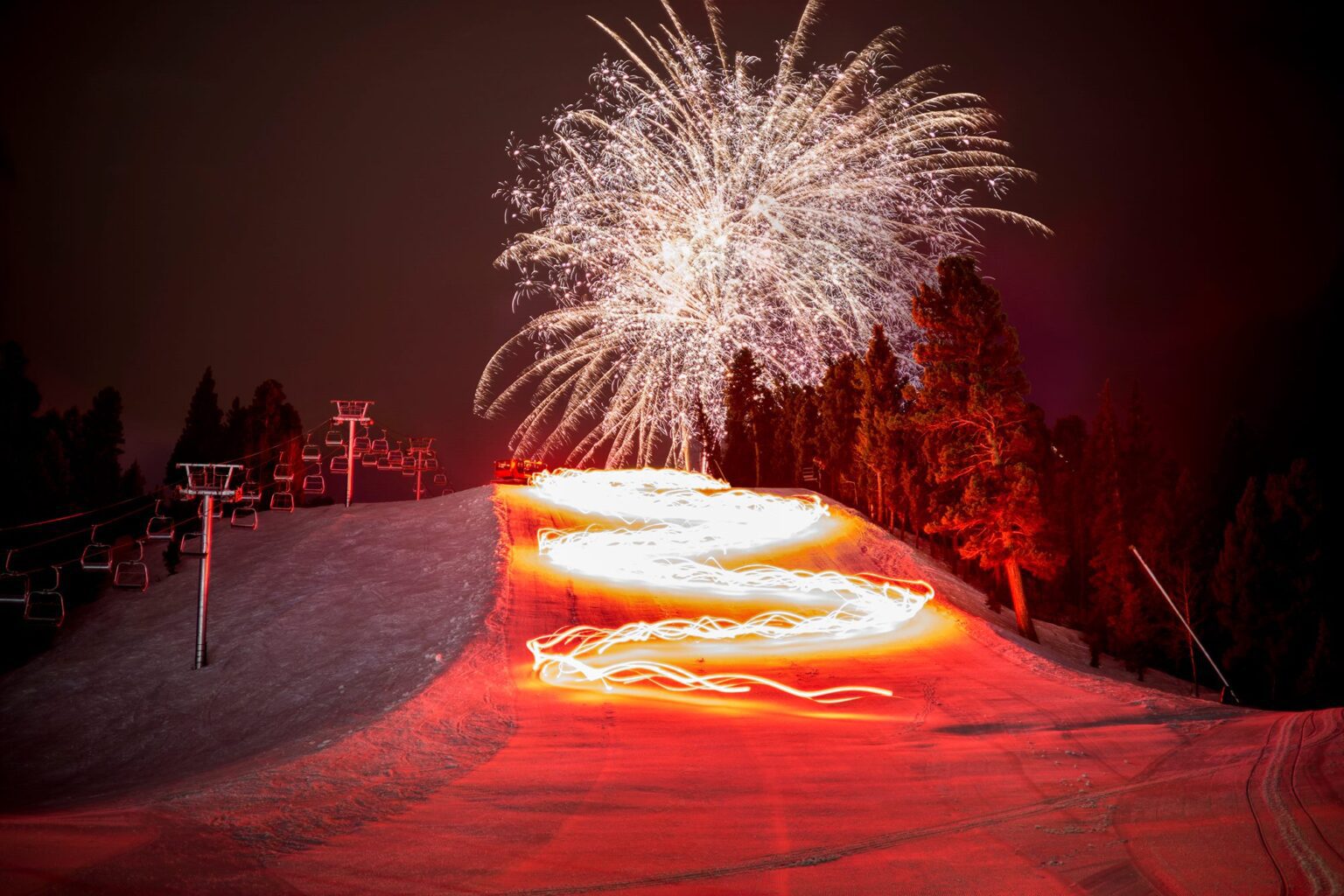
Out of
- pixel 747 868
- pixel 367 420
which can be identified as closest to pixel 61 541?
pixel 367 420

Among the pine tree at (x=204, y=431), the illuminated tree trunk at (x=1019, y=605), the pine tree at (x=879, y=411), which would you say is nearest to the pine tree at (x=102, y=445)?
the pine tree at (x=204, y=431)

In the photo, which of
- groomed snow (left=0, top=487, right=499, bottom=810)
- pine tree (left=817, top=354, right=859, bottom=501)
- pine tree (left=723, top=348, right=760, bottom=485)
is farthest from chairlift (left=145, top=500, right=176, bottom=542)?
pine tree (left=723, top=348, right=760, bottom=485)

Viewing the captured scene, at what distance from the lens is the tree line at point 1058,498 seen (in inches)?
1031

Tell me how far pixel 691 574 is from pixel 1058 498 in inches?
1380

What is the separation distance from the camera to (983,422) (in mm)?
26328

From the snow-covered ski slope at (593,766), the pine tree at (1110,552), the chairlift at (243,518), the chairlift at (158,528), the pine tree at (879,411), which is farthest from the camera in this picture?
the pine tree at (879,411)

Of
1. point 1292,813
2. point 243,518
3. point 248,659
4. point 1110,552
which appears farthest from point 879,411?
point 1292,813

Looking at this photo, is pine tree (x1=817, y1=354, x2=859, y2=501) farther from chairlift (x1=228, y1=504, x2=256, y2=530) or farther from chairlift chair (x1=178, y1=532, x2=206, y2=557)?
chairlift chair (x1=178, y1=532, x2=206, y2=557)

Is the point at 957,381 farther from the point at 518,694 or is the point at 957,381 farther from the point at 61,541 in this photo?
the point at 61,541

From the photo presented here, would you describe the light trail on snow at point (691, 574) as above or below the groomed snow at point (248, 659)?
above

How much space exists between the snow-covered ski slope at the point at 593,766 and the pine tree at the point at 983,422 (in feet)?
27.9

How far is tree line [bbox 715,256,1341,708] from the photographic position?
85.9 ft

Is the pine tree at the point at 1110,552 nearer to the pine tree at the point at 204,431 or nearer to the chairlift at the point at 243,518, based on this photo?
the chairlift at the point at 243,518

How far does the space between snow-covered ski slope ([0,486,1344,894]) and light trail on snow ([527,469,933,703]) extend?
72 centimetres
